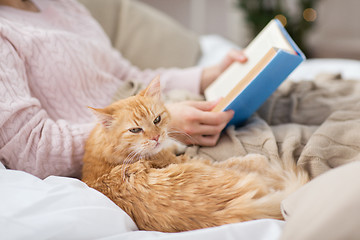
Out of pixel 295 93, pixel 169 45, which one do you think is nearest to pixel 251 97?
pixel 295 93

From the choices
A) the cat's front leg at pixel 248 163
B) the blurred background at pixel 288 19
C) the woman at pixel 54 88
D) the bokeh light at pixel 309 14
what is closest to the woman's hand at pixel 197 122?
the woman at pixel 54 88


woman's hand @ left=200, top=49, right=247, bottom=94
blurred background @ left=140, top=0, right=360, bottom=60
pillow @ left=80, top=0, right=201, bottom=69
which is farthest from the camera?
blurred background @ left=140, top=0, right=360, bottom=60

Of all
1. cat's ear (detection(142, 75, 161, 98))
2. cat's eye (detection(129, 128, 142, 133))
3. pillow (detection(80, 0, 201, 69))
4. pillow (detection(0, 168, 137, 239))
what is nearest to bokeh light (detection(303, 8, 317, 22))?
pillow (detection(80, 0, 201, 69))

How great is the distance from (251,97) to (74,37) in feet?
2.24

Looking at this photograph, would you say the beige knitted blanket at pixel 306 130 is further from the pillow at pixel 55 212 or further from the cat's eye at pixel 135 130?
the pillow at pixel 55 212

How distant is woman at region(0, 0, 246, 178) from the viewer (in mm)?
825

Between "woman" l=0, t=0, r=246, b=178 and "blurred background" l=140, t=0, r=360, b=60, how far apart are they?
86.4 inches

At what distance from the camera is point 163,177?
72 centimetres

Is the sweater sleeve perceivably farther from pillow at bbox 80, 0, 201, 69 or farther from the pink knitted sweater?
pillow at bbox 80, 0, 201, 69

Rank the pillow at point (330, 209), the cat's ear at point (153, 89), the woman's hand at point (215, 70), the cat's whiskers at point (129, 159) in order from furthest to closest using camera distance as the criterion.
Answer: the woman's hand at point (215, 70) → the cat's ear at point (153, 89) → the cat's whiskers at point (129, 159) → the pillow at point (330, 209)

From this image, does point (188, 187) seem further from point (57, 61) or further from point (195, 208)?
point (57, 61)

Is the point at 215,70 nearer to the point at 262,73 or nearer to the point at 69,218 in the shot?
the point at 262,73

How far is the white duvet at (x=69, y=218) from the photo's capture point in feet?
Answer: 1.92

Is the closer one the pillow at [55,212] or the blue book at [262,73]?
the pillow at [55,212]
